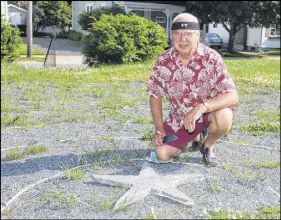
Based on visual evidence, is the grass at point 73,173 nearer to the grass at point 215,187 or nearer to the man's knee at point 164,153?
the man's knee at point 164,153

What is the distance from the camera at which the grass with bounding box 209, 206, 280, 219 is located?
10.5 feet

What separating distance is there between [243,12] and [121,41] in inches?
488

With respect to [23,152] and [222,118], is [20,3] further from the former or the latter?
[222,118]

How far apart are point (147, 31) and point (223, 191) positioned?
37.3ft

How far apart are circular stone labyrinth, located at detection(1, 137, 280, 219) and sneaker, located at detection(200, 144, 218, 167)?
0.07 meters

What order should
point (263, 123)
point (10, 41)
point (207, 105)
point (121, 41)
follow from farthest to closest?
point (10, 41)
point (121, 41)
point (263, 123)
point (207, 105)

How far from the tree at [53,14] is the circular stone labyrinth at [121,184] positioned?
35165 mm

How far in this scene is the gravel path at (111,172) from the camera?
3.29 meters

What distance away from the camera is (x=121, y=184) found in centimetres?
370

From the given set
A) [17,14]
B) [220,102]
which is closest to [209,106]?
[220,102]

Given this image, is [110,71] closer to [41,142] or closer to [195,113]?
[41,142]

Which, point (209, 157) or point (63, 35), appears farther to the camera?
point (63, 35)

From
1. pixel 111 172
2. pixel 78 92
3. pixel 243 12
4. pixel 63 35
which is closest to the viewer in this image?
pixel 111 172

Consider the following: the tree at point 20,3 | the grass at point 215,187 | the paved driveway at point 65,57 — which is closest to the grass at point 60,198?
the grass at point 215,187
